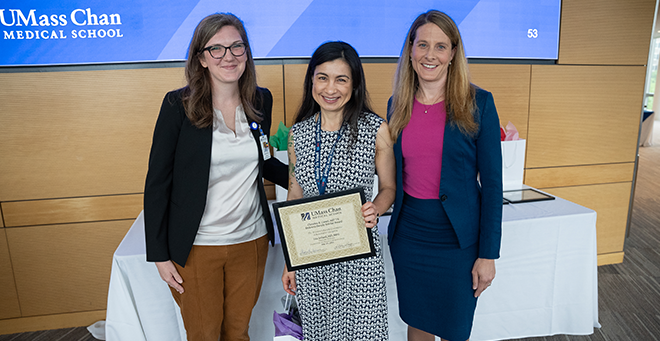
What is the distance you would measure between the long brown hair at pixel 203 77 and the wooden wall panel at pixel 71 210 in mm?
1527

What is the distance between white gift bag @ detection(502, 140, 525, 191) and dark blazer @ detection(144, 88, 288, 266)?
1.96 meters

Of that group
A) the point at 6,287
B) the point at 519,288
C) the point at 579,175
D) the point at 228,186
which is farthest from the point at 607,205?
the point at 6,287

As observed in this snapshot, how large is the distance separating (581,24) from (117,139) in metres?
3.51

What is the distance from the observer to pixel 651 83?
42.6ft

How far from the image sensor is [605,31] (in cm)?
300

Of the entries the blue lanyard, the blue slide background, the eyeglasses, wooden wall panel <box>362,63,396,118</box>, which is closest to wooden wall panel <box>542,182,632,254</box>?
the blue slide background

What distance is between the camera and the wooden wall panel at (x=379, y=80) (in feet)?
9.03

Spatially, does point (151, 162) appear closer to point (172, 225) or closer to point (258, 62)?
point (172, 225)

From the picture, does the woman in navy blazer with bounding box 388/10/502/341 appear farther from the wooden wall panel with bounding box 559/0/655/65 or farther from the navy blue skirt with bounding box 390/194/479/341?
the wooden wall panel with bounding box 559/0/655/65

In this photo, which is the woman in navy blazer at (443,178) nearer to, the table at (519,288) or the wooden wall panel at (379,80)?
the table at (519,288)

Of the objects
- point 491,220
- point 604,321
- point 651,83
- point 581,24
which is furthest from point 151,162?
point 651,83

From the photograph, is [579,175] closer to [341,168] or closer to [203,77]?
[341,168]

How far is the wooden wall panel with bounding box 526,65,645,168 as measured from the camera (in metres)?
3.02

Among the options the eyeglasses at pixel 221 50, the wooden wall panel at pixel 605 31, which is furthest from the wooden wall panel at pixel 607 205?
the eyeglasses at pixel 221 50
